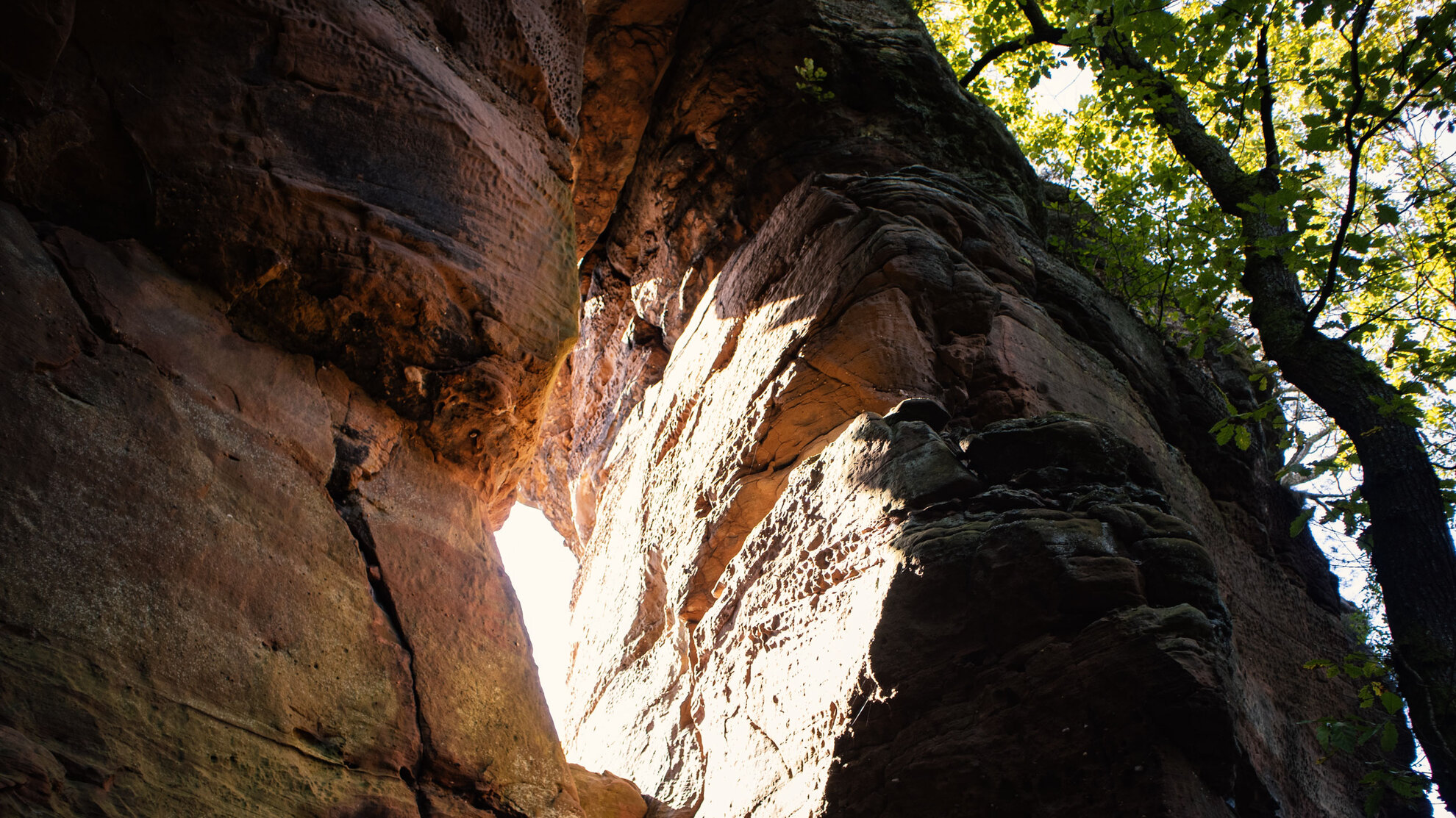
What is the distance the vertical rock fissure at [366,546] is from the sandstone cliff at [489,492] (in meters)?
0.02

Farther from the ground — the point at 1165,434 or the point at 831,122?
the point at 831,122

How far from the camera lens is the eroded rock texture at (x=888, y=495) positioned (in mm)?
3756

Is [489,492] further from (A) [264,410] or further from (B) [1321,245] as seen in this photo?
(B) [1321,245]

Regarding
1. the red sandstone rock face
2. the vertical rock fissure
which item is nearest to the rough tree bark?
the red sandstone rock face

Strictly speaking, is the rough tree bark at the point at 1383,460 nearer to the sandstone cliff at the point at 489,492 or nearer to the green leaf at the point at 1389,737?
the green leaf at the point at 1389,737

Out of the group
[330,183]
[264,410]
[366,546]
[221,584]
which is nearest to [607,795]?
[366,546]

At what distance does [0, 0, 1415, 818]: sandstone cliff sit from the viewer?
3.35 metres

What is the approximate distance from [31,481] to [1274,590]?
7966 millimetres

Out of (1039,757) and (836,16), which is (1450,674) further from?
(836,16)

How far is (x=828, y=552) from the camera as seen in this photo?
4.74 meters

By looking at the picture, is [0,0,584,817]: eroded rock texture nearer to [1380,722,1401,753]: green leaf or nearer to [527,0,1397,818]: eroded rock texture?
[527,0,1397,818]: eroded rock texture

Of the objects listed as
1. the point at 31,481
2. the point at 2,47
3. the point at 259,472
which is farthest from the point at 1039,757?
the point at 2,47

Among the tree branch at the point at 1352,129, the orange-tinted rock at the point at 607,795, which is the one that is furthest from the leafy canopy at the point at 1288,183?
the orange-tinted rock at the point at 607,795

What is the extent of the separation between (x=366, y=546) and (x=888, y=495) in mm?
2477
